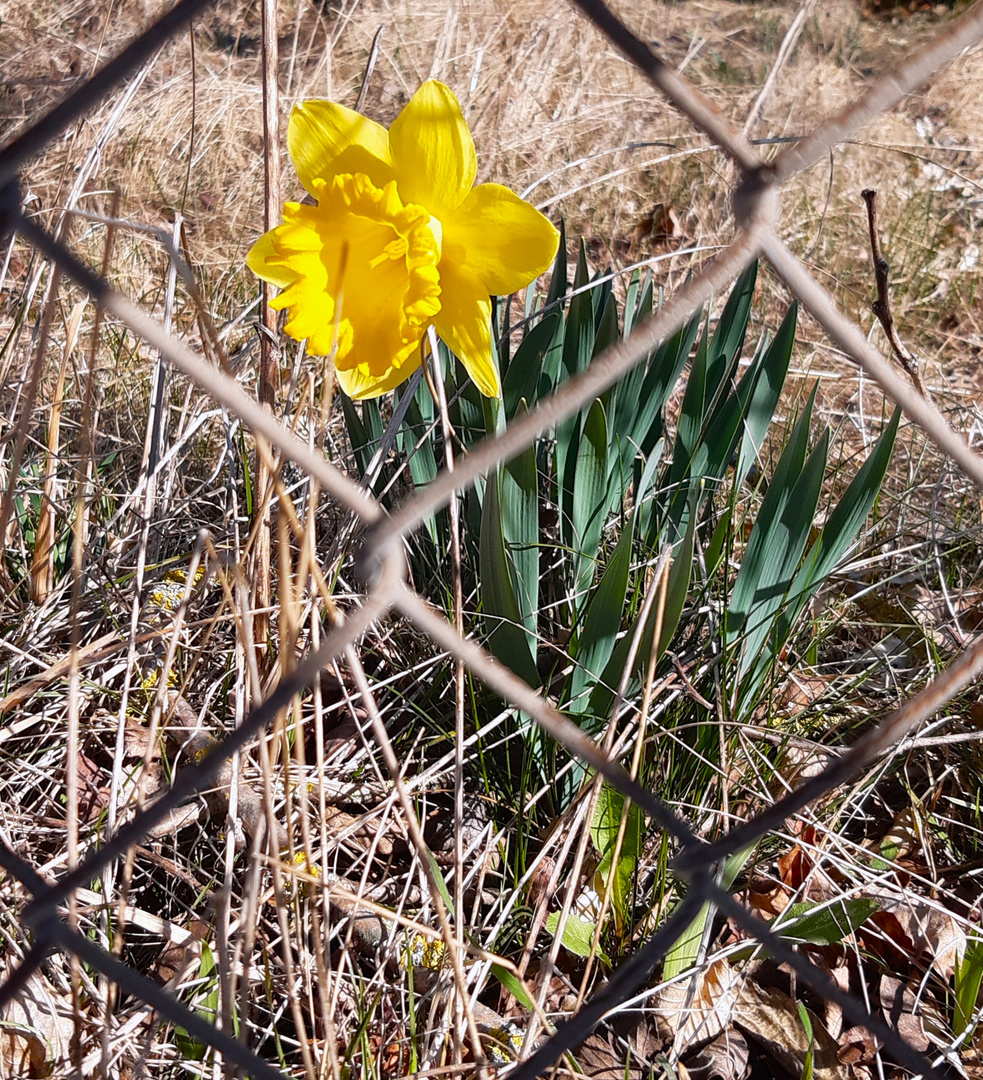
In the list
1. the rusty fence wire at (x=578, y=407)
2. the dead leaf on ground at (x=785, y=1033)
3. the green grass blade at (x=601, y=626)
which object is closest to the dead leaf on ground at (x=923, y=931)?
the dead leaf on ground at (x=785, y=1033)

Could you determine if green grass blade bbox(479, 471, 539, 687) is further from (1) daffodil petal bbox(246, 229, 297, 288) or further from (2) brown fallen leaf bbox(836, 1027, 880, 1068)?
(2) brown fallen leaf bbox(836, 1027, 880, 1068)

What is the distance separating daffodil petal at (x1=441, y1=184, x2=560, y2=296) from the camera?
918 mm

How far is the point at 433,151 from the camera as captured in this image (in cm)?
94

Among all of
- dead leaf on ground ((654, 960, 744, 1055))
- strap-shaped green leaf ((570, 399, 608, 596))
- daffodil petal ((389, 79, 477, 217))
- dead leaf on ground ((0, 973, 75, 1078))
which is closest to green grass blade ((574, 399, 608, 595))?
strap-shaped green leaf ((570, 399, 608, 596))

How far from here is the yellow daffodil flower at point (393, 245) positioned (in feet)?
3.11

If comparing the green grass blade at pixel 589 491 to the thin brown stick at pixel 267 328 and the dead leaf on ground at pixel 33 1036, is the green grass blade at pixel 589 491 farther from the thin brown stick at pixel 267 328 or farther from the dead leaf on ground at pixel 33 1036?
the dead leaf on ground at pixel 33 1036

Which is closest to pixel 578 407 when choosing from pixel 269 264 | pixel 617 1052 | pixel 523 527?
pixel 269 264

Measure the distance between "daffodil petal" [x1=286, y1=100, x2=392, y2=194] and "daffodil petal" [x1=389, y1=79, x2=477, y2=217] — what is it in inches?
1.3

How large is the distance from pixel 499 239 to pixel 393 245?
0.37 feet

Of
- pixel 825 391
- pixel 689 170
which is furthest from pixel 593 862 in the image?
pixel 689 170

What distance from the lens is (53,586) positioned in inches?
58.2

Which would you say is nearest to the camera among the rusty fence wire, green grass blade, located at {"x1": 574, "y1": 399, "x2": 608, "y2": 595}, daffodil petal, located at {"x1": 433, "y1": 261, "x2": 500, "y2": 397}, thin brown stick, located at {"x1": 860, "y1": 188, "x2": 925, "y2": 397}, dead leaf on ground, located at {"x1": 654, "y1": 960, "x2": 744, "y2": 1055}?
the rusty fence wire

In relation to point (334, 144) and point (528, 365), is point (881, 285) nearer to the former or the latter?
point (528, 365)

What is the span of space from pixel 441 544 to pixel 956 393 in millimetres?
1684
